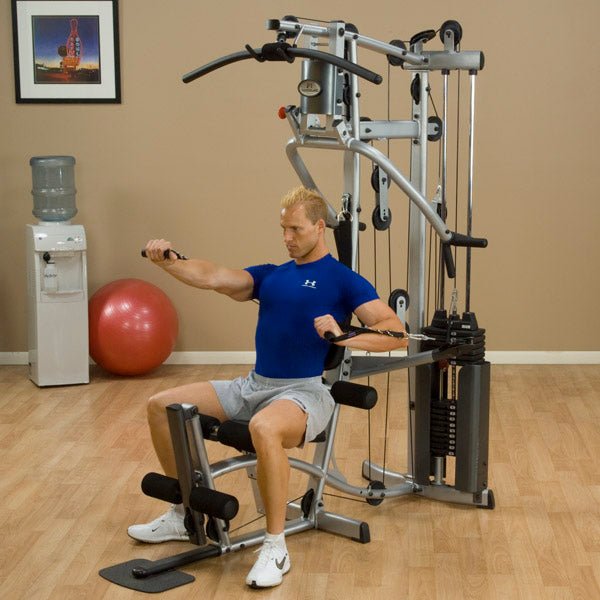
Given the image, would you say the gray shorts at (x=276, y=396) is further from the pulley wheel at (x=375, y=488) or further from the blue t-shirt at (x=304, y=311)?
the pulley wheel at (x=375, y=488)

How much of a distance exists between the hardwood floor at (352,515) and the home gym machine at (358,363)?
0.08 meters

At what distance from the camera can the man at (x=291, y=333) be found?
130 inches

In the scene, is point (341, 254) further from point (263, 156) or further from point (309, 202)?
point (263, 156)

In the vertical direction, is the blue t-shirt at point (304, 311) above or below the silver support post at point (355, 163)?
below

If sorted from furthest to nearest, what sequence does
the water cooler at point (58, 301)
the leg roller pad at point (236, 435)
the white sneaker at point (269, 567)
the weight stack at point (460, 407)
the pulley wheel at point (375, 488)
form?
the water cooler at point (58, 301) < the pulley wheel at point (375, 488) < the weight stack at point (460, 407) < the leg roller pad at point (236, 435) < the white sneaker at point (269, 567)

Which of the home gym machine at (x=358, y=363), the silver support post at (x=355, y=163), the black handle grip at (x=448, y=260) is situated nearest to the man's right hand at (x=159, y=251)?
the home gym machine at (x=358, y=363)

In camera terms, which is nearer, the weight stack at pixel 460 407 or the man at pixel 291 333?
the man at pixel 291 333

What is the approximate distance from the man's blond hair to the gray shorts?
1.54 feet

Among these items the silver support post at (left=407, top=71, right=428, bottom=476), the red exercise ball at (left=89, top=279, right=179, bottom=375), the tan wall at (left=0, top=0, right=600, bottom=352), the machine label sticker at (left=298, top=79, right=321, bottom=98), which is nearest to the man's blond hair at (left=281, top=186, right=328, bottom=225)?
the machine label sticker at (left=298, top=79, right=321, bottom=98)

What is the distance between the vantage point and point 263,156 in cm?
587

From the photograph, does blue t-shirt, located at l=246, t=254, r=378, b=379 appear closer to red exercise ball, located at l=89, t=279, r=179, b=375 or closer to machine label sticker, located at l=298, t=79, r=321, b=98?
machine label sticker, located at l=298, t=79, r=321, b=98

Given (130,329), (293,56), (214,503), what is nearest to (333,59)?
(293,56)

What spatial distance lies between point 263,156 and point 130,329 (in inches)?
44.2

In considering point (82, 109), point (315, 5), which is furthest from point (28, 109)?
point (315, 5)
